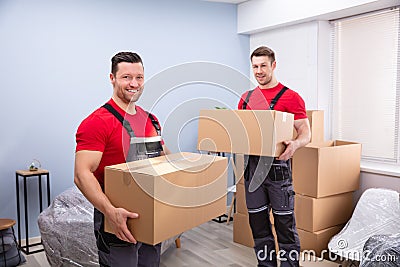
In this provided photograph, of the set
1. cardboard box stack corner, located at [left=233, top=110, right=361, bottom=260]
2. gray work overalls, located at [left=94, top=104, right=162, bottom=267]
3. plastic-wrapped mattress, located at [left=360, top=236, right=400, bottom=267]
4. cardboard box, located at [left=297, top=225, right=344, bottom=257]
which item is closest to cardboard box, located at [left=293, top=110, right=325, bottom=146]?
cardboard box stack corner, located at [left=233, top=110, right=361, bottom=260]

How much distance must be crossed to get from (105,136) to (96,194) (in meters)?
0.23

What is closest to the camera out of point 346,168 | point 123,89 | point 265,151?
point 123,89

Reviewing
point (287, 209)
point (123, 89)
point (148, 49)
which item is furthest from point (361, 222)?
point (148, 49)

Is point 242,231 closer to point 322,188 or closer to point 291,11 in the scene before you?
point 322,188

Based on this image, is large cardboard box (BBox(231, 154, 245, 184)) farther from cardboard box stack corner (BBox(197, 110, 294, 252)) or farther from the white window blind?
the white window blind

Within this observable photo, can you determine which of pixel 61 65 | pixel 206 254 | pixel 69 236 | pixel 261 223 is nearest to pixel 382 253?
pixel 261 223

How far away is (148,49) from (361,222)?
8.53 ft

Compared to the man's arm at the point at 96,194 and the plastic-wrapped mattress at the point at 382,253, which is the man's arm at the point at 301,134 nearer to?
the plastic-wrapped mattress at the point at 382,253

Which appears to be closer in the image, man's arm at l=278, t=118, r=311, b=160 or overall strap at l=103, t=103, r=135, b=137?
overall strap at l=103, t=103, r=135, b=137

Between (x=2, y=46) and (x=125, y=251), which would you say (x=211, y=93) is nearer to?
(x=2, y=46)

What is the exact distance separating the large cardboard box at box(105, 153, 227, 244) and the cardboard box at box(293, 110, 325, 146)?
1.99 meters

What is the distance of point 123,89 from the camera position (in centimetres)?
167

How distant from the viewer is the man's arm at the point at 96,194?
57.9 inches

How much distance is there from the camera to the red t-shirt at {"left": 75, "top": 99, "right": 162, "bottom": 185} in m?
1.55
